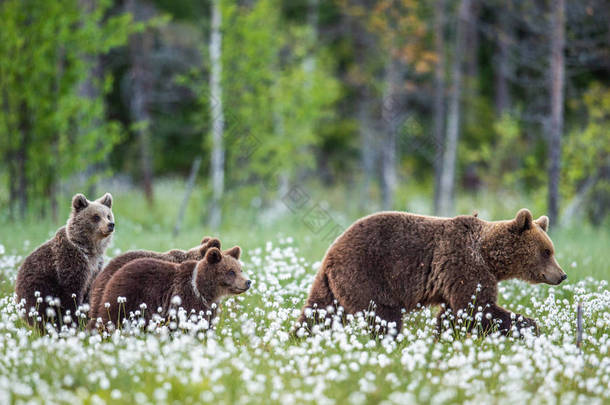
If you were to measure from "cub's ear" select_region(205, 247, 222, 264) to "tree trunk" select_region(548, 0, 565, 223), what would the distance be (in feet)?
37.3

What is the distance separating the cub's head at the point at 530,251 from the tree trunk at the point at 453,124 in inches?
595

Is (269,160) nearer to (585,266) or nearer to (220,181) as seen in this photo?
(220,181)

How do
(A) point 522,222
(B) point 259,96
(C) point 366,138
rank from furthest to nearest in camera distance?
(C) point 366,138
(B) point 259,96
(A) point 522,222

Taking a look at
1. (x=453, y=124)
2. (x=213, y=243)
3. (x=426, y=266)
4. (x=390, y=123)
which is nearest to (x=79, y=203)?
(x=213, y=243)

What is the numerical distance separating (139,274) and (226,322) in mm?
1049

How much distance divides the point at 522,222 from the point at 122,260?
3.88m

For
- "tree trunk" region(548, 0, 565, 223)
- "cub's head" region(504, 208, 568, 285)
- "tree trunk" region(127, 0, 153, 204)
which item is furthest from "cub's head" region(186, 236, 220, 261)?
"tree trunk" region(127, 0, 153, 204)

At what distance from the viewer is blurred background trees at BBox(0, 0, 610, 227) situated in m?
13.5

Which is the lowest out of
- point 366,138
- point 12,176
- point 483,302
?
point 366,138

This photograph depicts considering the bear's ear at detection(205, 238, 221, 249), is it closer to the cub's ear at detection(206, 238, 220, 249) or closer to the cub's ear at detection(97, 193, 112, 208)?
the cub's ear at detection(206, 238, 220, 249)

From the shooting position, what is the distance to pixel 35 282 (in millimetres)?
5879

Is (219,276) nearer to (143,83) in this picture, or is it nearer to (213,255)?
(213,255)

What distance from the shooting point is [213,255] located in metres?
5.65

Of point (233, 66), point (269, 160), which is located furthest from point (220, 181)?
point (233, 66)
